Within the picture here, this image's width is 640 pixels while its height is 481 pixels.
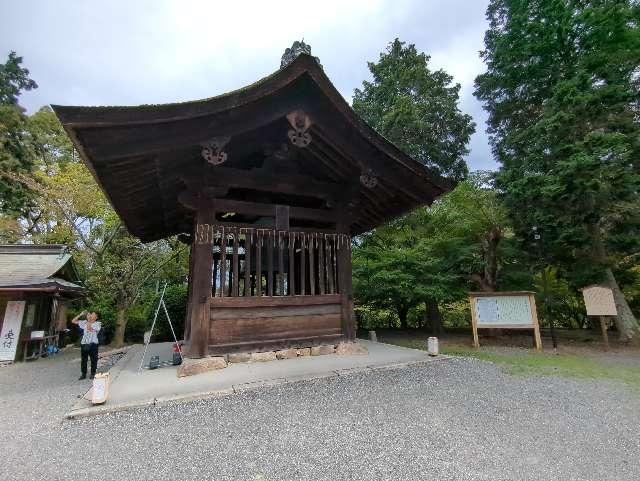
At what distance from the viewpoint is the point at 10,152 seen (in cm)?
1650

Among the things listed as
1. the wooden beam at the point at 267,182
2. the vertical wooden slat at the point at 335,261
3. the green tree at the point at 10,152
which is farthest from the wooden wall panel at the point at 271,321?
the green tree at the point at 10,152

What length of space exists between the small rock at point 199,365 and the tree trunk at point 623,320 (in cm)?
1178

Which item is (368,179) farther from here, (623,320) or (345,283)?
(623,320)

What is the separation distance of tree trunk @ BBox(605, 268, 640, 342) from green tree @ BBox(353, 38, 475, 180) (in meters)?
6.73

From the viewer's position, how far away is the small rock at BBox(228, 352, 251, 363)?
16.9 ft

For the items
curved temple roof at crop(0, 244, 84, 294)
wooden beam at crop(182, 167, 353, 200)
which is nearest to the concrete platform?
wooden beam at crop(182, 167, 353, 200)

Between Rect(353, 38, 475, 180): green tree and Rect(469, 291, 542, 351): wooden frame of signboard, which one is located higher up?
Rect(353, 38, 475, 180): green tree

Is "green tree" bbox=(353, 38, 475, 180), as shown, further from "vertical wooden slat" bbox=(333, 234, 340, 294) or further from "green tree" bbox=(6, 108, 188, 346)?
"green tree" bbox=(6, 108, 188, 346)

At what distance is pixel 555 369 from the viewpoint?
5.76 meters

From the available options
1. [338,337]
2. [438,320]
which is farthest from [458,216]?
[338,337]

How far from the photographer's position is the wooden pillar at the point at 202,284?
16.0 ft

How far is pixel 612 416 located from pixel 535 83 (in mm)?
12140

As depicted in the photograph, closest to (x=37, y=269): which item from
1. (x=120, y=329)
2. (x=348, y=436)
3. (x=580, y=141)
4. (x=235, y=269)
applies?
(x=120, y=329)

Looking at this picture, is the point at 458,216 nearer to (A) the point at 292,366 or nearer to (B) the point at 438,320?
(B) the point at 438,320
